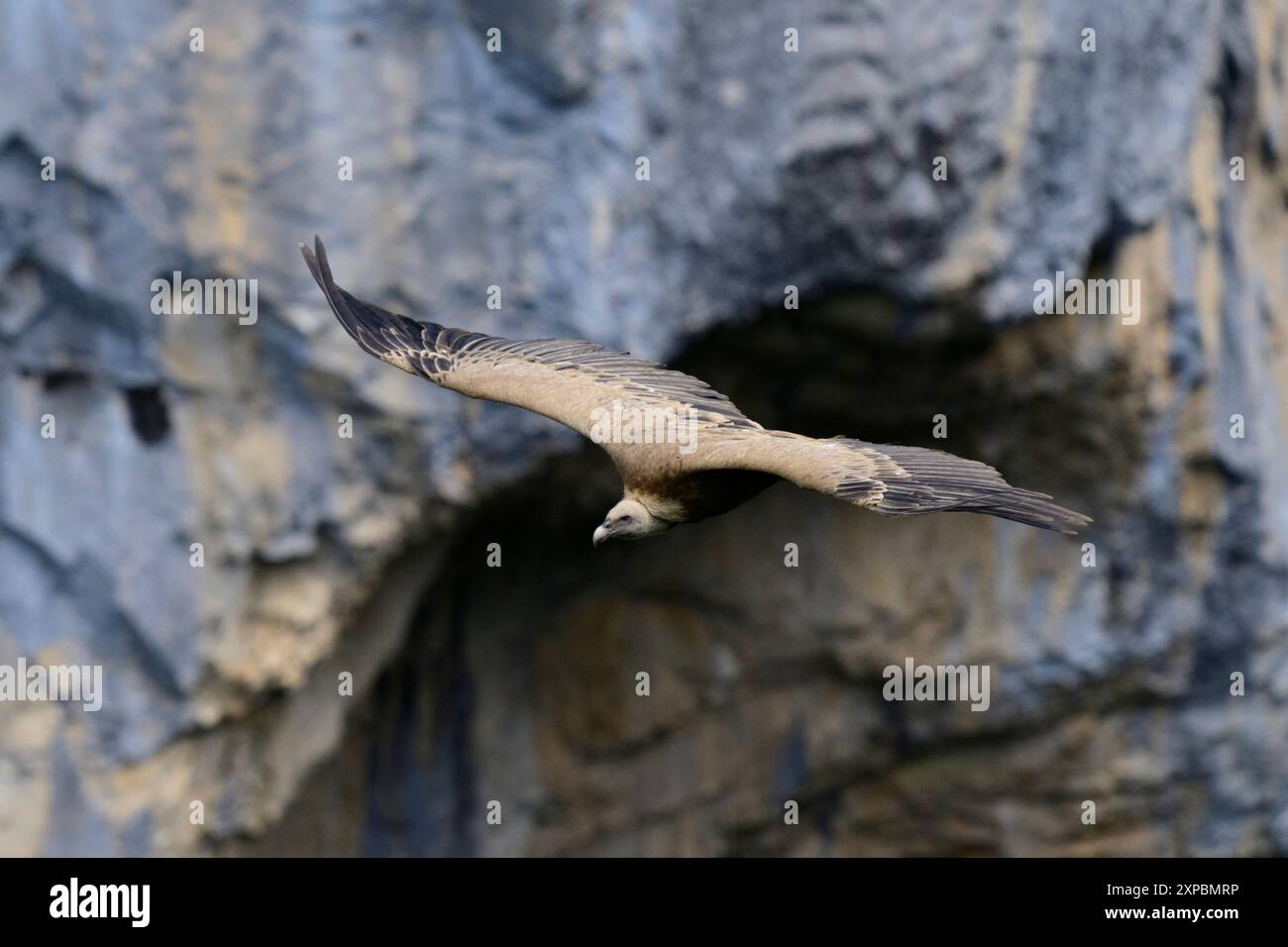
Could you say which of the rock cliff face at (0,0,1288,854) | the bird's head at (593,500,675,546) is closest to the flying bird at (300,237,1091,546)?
the bird's head at (593,500,675,546)

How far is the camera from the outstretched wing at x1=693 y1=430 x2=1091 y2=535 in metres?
4.00

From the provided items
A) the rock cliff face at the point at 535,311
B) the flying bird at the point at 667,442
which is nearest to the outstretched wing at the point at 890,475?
the flying bird at the point at 667,442

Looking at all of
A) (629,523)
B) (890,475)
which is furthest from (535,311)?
(890,475)

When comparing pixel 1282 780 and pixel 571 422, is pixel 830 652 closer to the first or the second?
pixel 1282 780

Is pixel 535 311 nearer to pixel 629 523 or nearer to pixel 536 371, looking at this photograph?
pixel 536 371

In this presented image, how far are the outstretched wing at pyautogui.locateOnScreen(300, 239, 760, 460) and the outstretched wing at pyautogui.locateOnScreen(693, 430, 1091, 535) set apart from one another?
1.29 ft

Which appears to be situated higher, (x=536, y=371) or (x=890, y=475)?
(x=536, y=371)

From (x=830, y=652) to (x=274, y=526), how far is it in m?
2.98

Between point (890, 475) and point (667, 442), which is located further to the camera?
point (667, 442)

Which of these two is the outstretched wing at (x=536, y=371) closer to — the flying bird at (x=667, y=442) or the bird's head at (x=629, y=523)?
the flying bird at (x=667, y=442)

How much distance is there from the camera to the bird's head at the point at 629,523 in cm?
505

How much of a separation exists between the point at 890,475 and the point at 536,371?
1.48 metres

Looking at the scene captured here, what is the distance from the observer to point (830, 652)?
9.05m

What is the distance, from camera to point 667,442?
4922 mm
